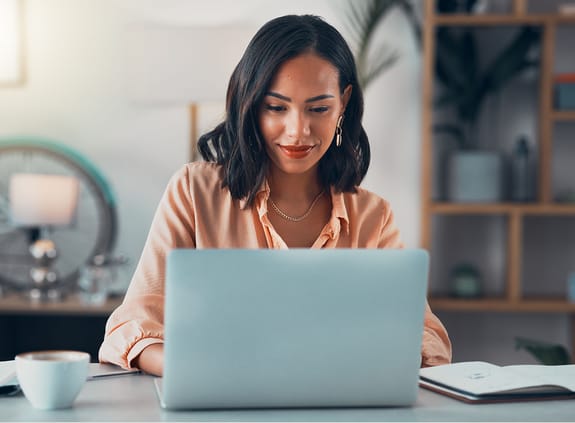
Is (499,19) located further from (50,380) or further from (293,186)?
(50,380)

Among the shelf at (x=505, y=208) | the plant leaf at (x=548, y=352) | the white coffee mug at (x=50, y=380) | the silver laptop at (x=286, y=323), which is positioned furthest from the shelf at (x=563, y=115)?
the white coffee mug at (x=50, y=380)

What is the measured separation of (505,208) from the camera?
3207mm

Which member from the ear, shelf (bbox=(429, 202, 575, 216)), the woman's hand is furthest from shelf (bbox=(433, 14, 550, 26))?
the woman's hand

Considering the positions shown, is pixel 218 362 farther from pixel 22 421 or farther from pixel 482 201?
pixel 482 201

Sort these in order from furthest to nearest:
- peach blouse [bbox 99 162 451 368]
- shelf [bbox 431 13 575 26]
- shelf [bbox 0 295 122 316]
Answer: shelf [bbox 431 13 575 26], shelf [bbox 0 295 122 316], peach blouse [bbox 99 162 451 368]

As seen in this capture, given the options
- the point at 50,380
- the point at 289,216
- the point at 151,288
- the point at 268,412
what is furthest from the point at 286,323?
the point at 289,216

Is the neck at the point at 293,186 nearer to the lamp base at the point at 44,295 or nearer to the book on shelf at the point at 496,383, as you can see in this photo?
the book on shelf at the point at 496,383

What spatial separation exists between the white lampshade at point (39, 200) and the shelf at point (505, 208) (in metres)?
1.35

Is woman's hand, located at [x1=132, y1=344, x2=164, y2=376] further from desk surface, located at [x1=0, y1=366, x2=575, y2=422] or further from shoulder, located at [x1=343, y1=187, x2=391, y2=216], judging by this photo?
shoulder, located at [x1=343, y1=187, x2=391, y2=216]

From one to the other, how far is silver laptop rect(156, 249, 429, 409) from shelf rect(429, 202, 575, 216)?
2.24 metres

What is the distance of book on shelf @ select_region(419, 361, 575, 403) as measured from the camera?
1155 millimetres

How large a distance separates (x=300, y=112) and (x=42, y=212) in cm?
178

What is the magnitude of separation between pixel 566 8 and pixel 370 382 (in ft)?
8.29

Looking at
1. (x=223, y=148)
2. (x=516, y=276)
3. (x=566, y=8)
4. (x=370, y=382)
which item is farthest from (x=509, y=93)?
(x=370, y=382)
